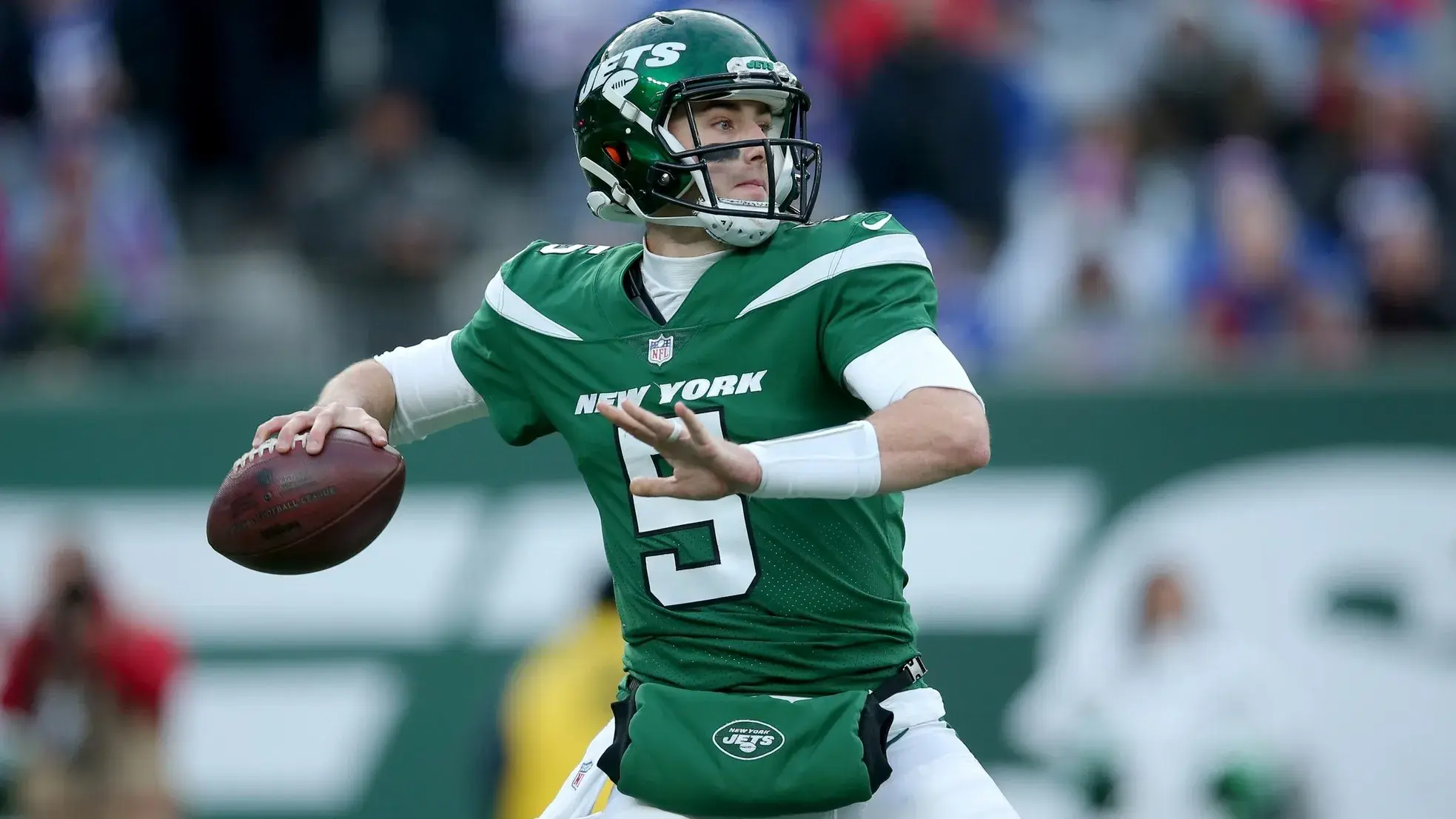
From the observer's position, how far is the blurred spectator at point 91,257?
8.66 meters

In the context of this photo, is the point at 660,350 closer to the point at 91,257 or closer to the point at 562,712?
the point at 562,712

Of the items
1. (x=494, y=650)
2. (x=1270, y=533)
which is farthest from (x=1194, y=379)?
(x=494, y=650)

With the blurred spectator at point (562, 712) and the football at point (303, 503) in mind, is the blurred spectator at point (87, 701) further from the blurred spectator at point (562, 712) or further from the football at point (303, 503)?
the football at point (303, 503)

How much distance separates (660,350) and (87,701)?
17.9 feet

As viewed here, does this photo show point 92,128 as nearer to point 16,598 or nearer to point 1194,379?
point 16,598

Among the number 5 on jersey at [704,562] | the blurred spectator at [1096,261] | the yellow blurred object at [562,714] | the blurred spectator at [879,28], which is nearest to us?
the number 5 on jersey at [704,562]

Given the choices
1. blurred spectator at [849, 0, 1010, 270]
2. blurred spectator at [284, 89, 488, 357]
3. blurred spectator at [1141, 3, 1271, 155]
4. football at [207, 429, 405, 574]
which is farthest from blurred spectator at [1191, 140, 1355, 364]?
football at [207, 429, 405, 574]

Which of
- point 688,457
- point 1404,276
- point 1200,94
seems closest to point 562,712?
point 688,457

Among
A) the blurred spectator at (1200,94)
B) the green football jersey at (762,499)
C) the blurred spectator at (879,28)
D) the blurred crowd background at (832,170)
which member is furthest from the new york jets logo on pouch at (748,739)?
the blurred spectator at (1200,94)

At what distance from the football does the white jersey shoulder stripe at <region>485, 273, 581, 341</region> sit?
36 centimetres

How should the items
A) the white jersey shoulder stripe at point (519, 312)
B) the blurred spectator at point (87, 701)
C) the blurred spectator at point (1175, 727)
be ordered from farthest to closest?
the blurred spectator at point (87, 701) < the blurred spectator at point (1175, 727) < the white jersey shoulder stripe at point (519, 312)

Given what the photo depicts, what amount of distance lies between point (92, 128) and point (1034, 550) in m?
4.83

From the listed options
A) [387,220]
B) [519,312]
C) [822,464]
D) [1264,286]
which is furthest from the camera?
[387,220]

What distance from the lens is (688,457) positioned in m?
2.98
